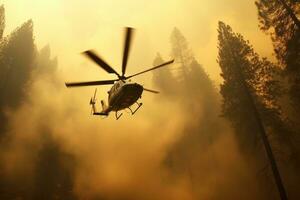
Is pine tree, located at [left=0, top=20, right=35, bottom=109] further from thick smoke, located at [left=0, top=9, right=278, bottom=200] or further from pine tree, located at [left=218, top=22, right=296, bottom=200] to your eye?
pine tree, located at [left=218, top=22, right=296, bottom=200]

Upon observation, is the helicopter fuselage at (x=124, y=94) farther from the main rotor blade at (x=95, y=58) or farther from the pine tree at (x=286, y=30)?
the pine tree at (x=286, y=30)

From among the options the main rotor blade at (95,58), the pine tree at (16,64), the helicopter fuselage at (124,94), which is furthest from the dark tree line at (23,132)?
the main rotor blade at (95,58)

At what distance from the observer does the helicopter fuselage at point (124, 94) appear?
14453mm

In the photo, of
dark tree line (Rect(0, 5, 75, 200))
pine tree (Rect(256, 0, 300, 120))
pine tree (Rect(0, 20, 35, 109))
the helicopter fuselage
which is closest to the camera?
the helicopter fuselage

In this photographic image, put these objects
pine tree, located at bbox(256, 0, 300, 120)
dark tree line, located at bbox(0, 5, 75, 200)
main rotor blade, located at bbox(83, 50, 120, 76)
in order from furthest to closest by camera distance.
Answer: dark tree line, located at bbox(0, 5, 75, 200) → pine tree, located at bbox(256, 0, 300, 120) → main rotor blade, located at bbox(83, 50, 120, 76)

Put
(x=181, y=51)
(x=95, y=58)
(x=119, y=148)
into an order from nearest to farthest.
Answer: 1. (x=95, y=58)
2. (x=119, y=148)
3. (x=181, y=51)

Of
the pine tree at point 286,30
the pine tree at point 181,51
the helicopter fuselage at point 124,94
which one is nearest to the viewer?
the helicopter fuselage at point 124,94

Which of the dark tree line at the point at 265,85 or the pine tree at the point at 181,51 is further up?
the pine tree at the point at 181,51

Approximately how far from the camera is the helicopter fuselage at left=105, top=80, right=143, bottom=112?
47.4 feet

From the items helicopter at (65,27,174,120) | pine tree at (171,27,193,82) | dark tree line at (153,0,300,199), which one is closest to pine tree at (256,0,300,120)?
dark tree line at (153,0,300,199)

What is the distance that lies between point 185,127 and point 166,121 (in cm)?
229

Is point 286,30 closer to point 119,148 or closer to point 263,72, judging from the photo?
point 263,72

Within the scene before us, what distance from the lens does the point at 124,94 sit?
14727 mm

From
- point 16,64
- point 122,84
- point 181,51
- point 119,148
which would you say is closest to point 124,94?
point 122,84
